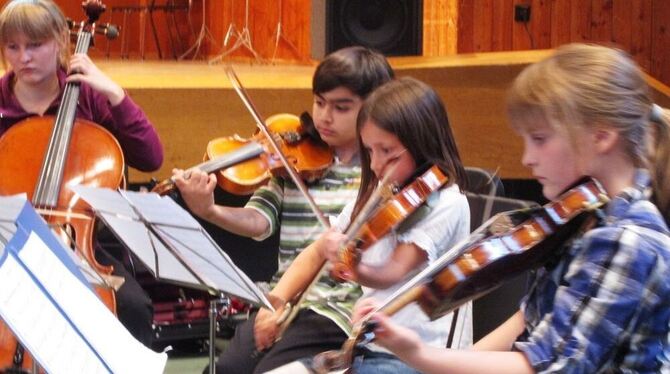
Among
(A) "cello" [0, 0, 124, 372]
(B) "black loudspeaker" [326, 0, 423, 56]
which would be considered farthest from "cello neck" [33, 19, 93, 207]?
(B) "black loudspeaker" [326, 0, 423, 56]

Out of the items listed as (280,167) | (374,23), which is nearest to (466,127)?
(374,23)

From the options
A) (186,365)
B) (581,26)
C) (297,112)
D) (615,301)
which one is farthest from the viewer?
(581,26)

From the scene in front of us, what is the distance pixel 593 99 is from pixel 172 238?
0.69 m

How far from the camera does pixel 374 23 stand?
13.4 feet

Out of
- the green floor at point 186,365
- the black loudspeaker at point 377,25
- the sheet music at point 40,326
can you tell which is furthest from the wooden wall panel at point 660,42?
the sheet music at point 40,326

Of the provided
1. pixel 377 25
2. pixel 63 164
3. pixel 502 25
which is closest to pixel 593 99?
pixel 63 164

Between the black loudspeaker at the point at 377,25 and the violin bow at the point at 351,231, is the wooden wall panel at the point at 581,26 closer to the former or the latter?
the black loudspeaker at the point at 377,25

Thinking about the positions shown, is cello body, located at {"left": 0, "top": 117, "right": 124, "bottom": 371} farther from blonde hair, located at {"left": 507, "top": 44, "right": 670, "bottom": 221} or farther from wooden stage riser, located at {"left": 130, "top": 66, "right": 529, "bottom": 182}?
blonde hair, located at {"left": 507, "top": 44, "right": 670, "bottom": 221}

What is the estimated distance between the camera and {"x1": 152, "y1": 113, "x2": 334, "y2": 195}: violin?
2150mm

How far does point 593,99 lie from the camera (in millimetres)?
1224

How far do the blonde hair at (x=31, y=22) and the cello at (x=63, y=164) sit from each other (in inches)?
5.7

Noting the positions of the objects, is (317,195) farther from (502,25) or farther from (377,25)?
(502,25)

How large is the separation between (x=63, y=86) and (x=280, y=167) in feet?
2.13

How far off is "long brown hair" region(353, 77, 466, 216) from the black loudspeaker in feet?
7.36
